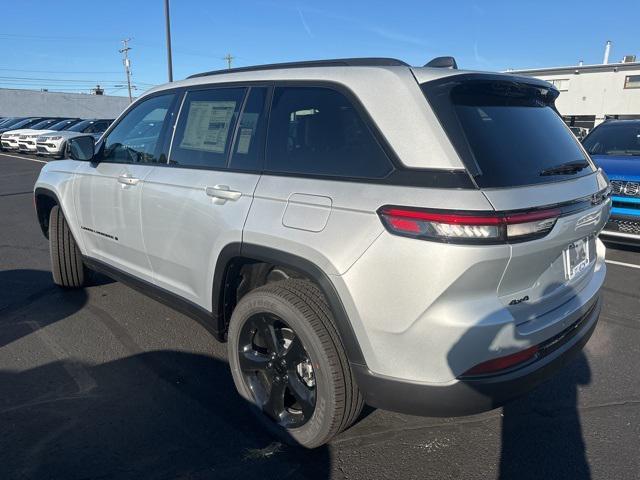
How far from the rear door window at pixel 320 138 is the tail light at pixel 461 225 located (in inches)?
9.5

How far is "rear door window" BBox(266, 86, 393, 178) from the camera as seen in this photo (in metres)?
2.20

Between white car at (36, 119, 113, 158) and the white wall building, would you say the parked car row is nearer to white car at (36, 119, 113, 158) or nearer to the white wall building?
white car at (36, 119, 113, 158)

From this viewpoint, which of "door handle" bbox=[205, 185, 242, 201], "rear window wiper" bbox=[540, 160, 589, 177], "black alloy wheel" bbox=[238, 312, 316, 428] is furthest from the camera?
"door handle" bbox=[205, 185, 242, 201]

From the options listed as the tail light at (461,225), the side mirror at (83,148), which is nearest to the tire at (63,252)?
the side mirror at (83,148)

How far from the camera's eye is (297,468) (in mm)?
2393

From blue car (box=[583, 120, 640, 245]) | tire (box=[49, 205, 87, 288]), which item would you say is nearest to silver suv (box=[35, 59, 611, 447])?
tire (box=[49, 205, 87, 288])

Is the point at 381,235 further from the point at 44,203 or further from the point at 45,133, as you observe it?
the point at 45,133

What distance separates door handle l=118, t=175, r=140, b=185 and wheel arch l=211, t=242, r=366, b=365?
1.09 metres

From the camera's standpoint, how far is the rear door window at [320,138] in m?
2.20

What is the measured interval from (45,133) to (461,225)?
2112 cm

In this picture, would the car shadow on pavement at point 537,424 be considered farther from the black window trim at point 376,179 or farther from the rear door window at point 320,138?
the rear door window at point 320,138

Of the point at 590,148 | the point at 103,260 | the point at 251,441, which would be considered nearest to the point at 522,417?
the point at 251,441

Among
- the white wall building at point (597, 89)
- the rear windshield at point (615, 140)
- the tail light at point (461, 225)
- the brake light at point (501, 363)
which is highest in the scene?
the white wall building at point (597, 89)

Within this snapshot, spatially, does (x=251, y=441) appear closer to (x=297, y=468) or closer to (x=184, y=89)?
(x=297, y=468)
